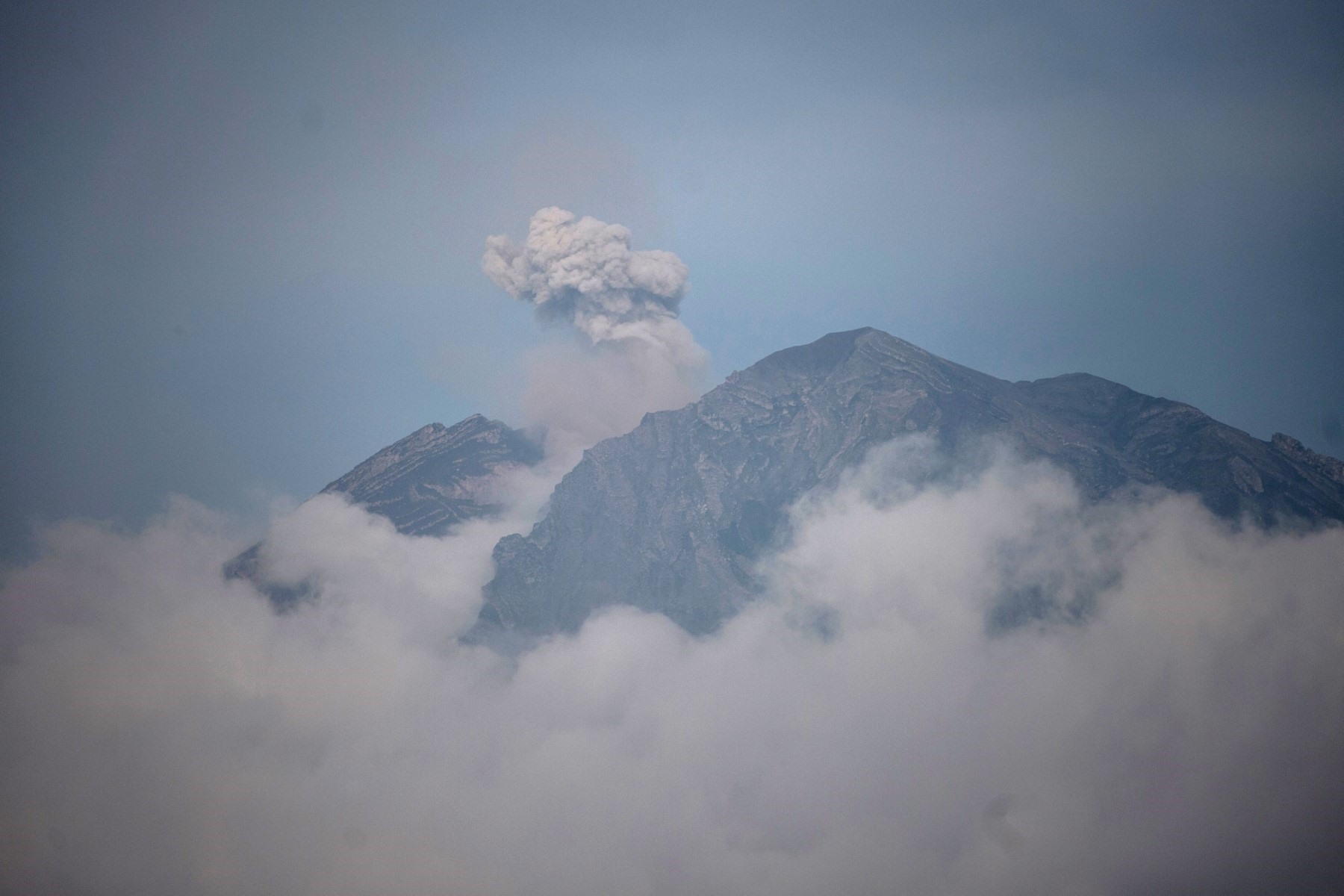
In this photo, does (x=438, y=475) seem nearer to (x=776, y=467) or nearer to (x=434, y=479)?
(x=434, y=479)

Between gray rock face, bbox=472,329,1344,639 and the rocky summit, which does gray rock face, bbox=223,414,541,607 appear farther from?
gray rock face, bbox=472,329,1344,639

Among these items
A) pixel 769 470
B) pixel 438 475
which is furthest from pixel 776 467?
pixel 438 475

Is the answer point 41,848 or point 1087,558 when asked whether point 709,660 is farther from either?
point 41,848

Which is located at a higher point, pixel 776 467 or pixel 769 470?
pixel 776 467

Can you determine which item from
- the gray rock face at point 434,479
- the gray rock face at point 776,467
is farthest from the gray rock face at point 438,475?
the gray rock face at point 776,467

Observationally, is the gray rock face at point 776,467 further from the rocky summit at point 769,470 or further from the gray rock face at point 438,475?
the gray rock face at point 438,475

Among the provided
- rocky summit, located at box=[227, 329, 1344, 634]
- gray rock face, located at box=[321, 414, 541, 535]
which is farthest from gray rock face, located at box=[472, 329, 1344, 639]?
gray rock face, located at box=[321, 414, 541, 535]

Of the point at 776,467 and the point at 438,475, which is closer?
the point at 776,467
